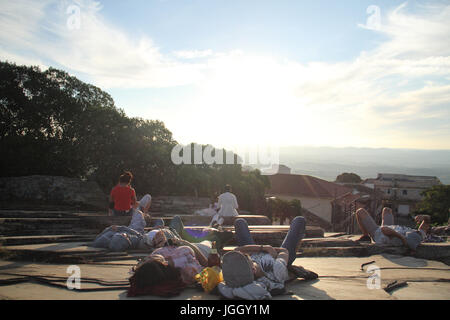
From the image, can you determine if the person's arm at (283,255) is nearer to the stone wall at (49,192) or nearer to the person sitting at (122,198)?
the person sitting at (122,198)

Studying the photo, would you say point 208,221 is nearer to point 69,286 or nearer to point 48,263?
point 48,263

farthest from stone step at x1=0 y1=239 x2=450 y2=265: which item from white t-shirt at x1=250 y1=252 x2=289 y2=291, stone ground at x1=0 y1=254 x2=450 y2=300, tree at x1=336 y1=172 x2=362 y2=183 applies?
tree at x1=336 y1=172 x2=362 y2=183

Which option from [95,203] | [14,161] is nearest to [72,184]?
[95,203]

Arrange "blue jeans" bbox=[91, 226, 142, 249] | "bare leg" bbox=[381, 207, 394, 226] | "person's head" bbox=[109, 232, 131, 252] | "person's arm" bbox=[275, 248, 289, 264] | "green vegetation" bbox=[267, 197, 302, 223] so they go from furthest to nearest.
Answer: "green vegetation" bbox=[267, 197, 302, 223] → "bare leg" bbox=[381, 207, 394, 226] → "blue jeans" bbox=[91, 226, 142, 249] → "person's head" bbox=[109, 232, 131, 252] → "person's arm" bbox=[275, 248, 289, 264]

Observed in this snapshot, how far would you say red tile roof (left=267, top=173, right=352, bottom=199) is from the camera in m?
45.0

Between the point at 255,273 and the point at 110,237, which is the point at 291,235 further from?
the point at 110,237

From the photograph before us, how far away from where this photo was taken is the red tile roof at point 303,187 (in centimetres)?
4500

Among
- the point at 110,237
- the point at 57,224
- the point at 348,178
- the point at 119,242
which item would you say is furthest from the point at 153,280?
the point at 348,178

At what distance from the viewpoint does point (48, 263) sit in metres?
5.58

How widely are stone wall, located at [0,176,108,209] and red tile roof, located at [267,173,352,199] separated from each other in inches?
1272

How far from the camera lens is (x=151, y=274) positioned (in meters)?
4.01

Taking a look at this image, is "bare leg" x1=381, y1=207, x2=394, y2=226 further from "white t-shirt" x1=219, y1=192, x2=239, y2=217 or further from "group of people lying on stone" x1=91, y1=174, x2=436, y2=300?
"white t-shirt" x1=219, y1=192, x2=239, y2=217

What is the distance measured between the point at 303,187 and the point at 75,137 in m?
34.1

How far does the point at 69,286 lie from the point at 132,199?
179 inches
